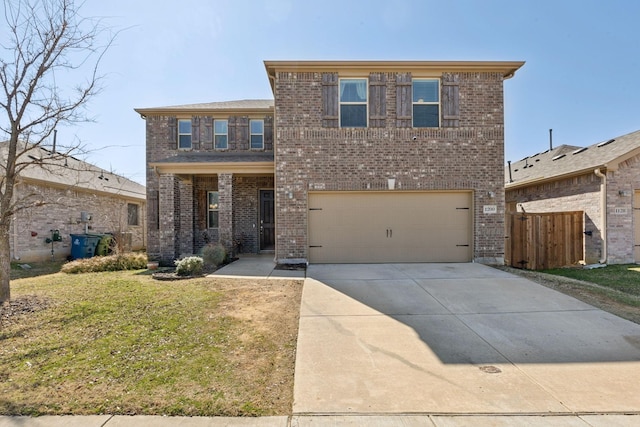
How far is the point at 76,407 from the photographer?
109 inches

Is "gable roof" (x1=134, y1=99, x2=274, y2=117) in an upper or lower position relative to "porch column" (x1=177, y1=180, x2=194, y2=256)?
upper

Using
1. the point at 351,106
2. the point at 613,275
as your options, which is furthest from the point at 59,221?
the point at 613,275

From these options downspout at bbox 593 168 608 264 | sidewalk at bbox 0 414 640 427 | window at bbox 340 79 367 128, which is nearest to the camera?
sidewalk at bbox 0 414 640 427

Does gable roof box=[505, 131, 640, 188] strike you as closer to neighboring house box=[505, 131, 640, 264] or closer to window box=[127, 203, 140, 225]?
neighboring house box=[505, 131, 640, 264]

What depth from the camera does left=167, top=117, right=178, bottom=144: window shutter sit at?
40.4ft

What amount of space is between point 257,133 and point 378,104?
516 cm

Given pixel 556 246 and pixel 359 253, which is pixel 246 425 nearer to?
pixel 359 253

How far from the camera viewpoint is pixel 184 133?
41.0ft

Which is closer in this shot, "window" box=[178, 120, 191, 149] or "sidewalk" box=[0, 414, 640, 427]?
"sidewalk" box=[0, 414, 640, 427]

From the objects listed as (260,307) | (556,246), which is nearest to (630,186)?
(556,246)

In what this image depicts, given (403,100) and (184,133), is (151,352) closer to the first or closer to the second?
(403,100)

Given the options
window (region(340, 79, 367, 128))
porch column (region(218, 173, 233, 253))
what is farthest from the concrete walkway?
window (region(340, 79, 367, 128))

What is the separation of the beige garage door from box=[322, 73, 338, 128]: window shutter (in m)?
2.10

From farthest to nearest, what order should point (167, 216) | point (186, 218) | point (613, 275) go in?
point (186, 218), point (167, 216), point (613, 275)
